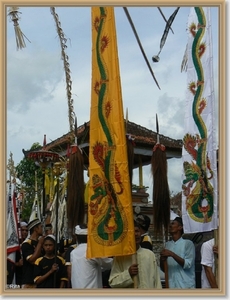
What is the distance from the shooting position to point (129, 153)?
22.2ft

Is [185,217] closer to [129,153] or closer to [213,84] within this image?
[129,153]

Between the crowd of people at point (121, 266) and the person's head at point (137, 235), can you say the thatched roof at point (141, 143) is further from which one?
the person's head at point (137, 235)

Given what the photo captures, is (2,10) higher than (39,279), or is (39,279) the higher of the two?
(2,10)

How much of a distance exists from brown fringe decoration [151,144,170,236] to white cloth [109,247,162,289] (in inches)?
36.8

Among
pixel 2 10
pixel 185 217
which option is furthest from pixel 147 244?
pixel 2 10

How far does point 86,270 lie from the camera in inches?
249

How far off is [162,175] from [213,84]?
1204mm

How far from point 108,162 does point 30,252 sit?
65.8 inches

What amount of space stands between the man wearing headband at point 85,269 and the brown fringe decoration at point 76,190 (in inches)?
31.9

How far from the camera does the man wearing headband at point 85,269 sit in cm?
630

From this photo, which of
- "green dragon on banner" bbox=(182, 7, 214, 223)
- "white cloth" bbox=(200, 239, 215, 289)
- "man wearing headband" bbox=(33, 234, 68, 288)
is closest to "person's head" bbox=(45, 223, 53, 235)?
"man wearing headband" bbox=(33, 234, 68, 288)

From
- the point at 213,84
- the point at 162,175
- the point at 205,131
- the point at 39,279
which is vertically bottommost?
the point at 39,279

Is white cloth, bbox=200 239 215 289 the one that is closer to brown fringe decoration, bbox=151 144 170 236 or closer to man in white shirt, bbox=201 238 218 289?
man in white shirt, bbox=201 238 218 289

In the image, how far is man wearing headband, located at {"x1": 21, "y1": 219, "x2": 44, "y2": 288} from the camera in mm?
6933
